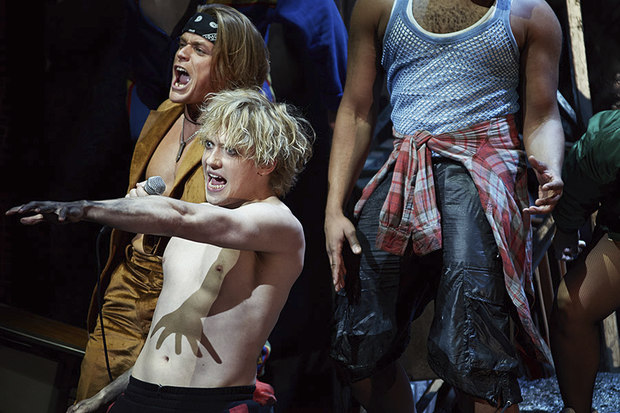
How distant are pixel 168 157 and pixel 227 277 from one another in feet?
2.37

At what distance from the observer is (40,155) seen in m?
4.00

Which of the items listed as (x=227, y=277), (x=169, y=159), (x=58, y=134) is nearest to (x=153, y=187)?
(x=227, y=277)

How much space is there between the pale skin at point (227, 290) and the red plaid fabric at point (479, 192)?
0.41 m

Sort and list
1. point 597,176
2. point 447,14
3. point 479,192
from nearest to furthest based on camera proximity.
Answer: point 479,192 < point 447,14 < point 597,176

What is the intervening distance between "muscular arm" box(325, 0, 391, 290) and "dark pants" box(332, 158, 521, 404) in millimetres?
131

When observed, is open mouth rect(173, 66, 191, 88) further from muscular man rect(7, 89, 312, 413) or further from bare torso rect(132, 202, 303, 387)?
bare torso rect(132, 202, 303, 387)

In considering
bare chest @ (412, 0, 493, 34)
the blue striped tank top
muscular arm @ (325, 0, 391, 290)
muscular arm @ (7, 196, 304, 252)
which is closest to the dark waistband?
muscular arm @ (7, 196, 304, 252)

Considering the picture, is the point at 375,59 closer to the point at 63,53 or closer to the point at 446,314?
the point at 446,314

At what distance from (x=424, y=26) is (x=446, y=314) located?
90 centimetres

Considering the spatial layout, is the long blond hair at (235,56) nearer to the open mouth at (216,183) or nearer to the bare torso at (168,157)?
the bare torso at (168,157)

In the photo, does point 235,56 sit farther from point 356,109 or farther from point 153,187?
point 153,187

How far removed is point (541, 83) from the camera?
224cm

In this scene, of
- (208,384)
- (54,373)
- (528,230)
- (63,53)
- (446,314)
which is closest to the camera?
(208,384)

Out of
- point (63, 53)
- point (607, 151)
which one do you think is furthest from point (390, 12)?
point (63, 53)
